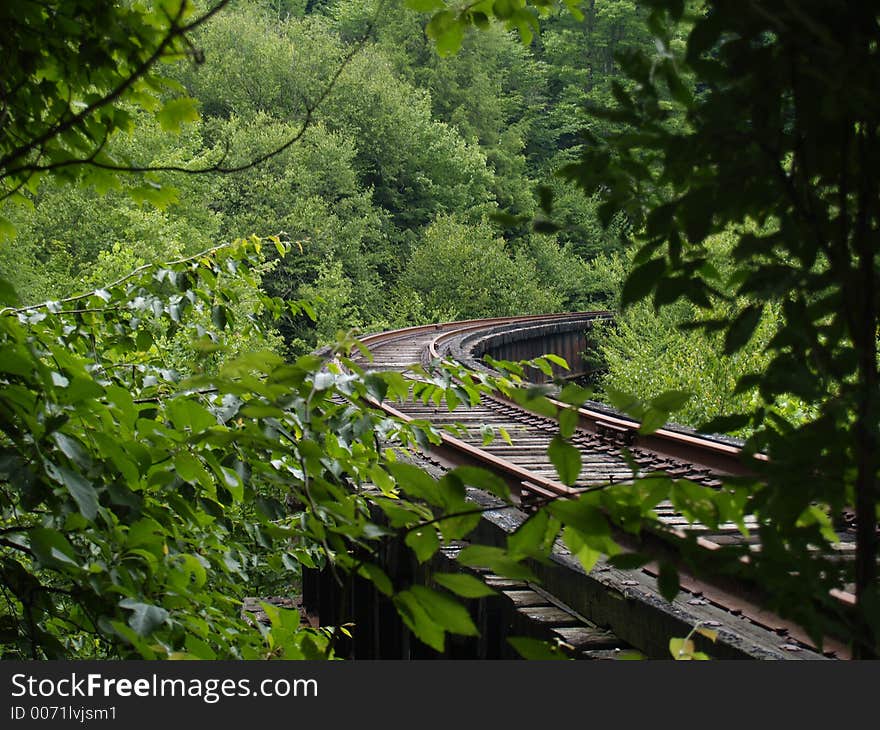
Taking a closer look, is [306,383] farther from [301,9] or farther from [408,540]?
[301,9]

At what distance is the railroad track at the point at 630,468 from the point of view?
10.2 feet

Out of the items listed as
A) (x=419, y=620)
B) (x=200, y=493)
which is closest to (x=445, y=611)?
(x=419, y=620)

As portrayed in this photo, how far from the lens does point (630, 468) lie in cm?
131

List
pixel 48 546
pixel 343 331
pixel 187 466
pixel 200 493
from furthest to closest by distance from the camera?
pixel 200 493 → pixel 187 466 → pixel 48 546 → pixel 343 331

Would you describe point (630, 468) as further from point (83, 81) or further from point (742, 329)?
point (83, 81)

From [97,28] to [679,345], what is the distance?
22523 millimetres

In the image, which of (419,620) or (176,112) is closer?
(419,620)

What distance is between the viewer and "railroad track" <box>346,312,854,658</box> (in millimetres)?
3100

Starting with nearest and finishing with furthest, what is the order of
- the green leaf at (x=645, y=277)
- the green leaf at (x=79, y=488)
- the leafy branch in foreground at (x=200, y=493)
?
the green leaf at (x=645, y=277)
the leafy branch in foreground at (x=200, y=493)
the green leaf at (x=79, y=488)

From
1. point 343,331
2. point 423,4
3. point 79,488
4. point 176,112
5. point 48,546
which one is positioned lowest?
point 48,546

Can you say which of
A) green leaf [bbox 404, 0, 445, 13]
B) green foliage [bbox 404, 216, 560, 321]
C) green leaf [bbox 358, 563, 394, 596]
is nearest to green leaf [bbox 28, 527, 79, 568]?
green leaf [bbox 358, 563, 394, 596]

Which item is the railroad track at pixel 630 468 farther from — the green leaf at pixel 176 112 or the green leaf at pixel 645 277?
the green leaf at pixel 176 112

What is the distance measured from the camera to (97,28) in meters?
1.95

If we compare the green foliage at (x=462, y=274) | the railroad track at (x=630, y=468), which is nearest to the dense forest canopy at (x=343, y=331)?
the railroad track at (x=630, y=468)
